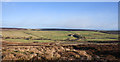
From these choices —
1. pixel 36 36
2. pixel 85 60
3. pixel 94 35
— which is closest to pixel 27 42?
pixel 36 36

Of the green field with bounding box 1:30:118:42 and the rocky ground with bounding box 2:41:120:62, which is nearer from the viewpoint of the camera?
the rocky ground with bounding box 2:41:120:62

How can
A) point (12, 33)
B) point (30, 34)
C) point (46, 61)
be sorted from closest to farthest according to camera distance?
point (46, 61), point (30, 34), point (12, 33)

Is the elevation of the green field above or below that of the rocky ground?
above

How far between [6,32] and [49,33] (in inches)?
323

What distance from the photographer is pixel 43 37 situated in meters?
18.6

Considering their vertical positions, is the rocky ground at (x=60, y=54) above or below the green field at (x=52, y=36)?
below

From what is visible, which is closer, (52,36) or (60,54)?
(60,54)

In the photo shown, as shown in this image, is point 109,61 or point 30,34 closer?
point 109,61

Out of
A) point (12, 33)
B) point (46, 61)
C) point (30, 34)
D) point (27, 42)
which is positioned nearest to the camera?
point (46, 61)

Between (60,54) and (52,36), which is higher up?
(52,36)

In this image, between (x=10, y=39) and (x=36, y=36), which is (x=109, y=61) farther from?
(x=10, y=39)

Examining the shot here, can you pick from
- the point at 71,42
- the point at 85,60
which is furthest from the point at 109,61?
the point at 71,42

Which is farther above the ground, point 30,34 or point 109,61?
point 30,34

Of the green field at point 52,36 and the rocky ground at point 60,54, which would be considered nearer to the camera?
the rocky ground at point 60,54
